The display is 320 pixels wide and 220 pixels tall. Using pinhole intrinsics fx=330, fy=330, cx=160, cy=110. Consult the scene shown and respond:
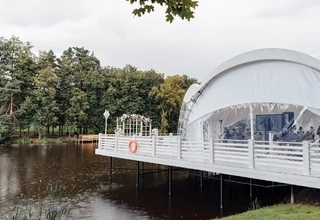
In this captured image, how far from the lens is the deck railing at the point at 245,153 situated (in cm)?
837

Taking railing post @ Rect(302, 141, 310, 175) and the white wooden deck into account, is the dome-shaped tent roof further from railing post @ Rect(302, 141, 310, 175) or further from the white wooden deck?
railing post @ Rect(302, 141, 310, 175)

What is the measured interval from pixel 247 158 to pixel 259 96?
356 cm

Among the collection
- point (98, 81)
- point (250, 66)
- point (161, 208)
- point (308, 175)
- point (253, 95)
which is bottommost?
point (161, 208)

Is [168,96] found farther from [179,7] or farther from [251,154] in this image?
[179,7]

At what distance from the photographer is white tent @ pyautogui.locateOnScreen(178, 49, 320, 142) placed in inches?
456

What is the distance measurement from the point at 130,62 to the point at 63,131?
13822mm

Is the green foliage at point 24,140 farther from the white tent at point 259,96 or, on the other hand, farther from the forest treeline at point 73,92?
the white tent at point 259,96

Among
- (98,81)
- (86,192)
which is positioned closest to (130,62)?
(98,81)

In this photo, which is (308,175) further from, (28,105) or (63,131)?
(63,131)

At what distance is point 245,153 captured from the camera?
9875 millimetres

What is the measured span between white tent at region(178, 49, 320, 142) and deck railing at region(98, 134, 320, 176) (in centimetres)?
145

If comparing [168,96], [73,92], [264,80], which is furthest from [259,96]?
[73,92]

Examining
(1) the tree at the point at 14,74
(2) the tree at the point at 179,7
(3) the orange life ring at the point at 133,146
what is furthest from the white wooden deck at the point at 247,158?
(1) the tree at the point at 14,74

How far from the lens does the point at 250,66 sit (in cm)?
1329
